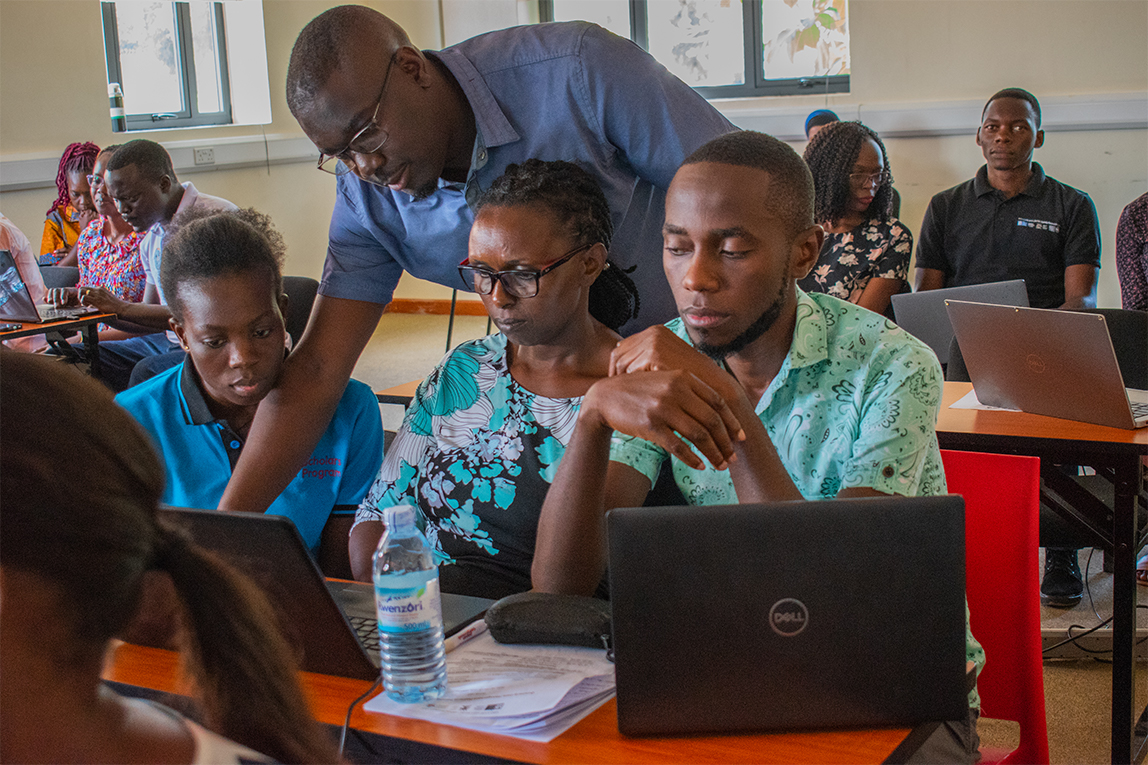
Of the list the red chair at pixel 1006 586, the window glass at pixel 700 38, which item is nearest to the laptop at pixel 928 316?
the red chair at pixel 1006 586

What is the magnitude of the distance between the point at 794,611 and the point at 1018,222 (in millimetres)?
3591

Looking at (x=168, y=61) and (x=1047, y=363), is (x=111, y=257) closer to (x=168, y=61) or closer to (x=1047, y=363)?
(x=168, y=61)

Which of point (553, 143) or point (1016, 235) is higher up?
point (553, 143)

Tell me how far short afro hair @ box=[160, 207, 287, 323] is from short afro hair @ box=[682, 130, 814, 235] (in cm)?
83

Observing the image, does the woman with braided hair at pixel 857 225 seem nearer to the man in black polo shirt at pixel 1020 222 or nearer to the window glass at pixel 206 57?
the man in black polo shirt at pixel 1020 222

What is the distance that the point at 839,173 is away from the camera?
378cm

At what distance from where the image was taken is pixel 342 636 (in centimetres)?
114

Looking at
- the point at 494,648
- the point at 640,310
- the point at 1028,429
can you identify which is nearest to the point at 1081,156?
the point at 1028,429

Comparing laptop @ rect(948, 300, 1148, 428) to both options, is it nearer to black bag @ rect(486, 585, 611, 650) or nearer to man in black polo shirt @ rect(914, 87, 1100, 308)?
Answer: black bag @ rect(486, 585, 611, 650)

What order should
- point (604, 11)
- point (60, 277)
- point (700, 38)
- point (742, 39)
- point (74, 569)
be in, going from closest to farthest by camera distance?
point (74, 569) < point (60, 277) < point (742, 39) < point (700, 38) < point (604, 11)

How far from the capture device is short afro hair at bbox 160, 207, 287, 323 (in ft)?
5.96

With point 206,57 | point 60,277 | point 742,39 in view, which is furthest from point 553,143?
point 206,57

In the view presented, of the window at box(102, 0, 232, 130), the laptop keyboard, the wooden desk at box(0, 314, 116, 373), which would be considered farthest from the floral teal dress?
the window at box(102, 0, 232, 130)

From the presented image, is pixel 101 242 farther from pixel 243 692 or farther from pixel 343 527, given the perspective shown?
pixel 243 692
